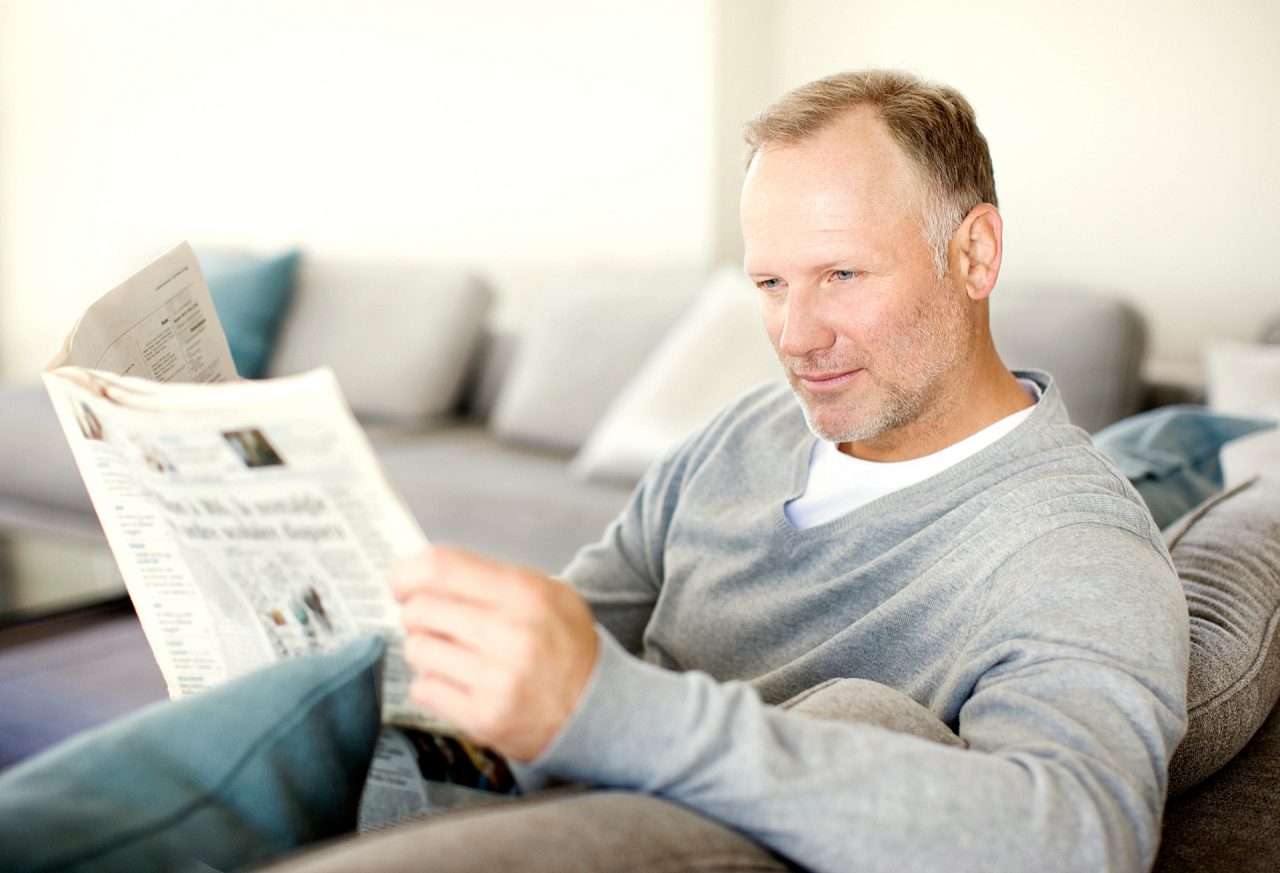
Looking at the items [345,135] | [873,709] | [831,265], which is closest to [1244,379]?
[831,265]

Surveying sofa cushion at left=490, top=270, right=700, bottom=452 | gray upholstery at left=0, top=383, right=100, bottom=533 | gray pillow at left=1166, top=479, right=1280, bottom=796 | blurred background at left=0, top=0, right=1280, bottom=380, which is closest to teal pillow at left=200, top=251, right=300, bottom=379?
blurred background at left=0, top=0, right=1280, bottom=380

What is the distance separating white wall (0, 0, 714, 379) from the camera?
3.25 m

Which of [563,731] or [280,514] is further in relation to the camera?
[280,514]

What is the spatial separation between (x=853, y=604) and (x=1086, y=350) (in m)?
1.40

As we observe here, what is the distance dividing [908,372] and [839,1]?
215 centimetres

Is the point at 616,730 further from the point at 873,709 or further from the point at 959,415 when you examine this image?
the point at 959,415

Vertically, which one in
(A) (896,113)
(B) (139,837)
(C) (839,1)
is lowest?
(B) (139,837)

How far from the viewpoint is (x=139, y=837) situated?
1.79 feet

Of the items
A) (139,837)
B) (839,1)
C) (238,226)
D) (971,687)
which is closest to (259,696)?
(139,837)

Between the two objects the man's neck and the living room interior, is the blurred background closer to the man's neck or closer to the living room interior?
the living room interior

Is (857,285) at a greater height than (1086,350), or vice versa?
(857,285)

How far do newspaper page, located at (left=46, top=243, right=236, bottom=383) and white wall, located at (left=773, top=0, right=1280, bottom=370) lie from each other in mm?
1791

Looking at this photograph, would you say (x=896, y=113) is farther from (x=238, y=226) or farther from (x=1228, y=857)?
(x=238, y=226)

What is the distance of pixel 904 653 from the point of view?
978 mm
